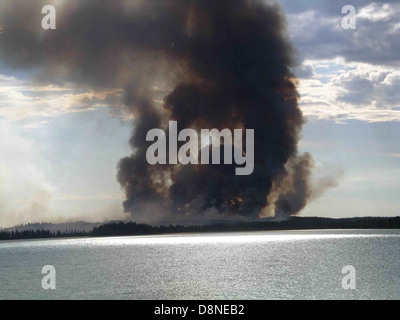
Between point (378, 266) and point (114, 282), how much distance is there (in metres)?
47.2

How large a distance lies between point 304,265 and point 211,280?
29.2 metres

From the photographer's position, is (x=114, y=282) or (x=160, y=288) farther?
(x=114, y=282)

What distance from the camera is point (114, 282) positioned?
81875mm

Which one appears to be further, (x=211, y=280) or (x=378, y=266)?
(x=378, y=266)
